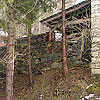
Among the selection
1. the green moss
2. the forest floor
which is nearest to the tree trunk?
the forest floor

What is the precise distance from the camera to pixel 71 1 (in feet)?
62.1

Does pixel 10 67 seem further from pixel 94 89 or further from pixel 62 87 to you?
pixel 94 89

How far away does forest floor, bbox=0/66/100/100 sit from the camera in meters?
4.44

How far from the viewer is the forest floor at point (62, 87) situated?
444cm

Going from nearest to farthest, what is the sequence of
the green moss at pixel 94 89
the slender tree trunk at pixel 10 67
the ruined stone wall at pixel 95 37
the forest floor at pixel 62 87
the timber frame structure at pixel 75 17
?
the green moss at pixel 94 89 → the forest floor at pixel 62 87 → the slender tree trunk at pixel 10 67 → the ruined stone wall at pixel 95 37 → the timber frame structure at pixel 75 17

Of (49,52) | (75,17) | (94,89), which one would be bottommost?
(94,89)

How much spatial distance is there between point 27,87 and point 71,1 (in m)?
16.2

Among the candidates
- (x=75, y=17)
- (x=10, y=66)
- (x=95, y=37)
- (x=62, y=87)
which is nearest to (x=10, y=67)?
(x=10, y=66)

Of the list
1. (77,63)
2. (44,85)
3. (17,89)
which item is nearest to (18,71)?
(17,89)

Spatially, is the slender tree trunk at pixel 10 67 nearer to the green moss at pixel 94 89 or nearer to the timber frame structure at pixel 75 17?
the green moss at pixel 94 89

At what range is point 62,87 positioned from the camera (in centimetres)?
524

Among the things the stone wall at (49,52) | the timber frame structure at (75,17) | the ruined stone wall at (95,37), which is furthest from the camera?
the stone wall at (49,52)

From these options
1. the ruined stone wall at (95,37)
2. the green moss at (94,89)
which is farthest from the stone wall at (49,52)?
the green moss at (94,89)

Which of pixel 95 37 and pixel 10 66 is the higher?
pixel 95 37
